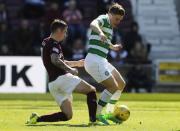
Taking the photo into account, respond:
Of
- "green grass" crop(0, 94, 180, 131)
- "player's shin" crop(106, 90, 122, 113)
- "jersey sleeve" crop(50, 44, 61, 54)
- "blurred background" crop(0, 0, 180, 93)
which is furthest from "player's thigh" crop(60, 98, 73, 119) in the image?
"blurred background" crop(0, 0, 180, 93)

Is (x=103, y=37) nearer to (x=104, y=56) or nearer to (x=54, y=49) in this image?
(x=54, y=49)

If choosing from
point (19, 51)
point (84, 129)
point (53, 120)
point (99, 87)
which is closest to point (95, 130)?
point (84, 129)

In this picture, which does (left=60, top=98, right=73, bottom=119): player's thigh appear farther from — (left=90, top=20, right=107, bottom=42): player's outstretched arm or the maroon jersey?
(left=90, top=20, right=107, bottom=42): player's outstretched arm

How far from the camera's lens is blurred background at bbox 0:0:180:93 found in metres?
27.5

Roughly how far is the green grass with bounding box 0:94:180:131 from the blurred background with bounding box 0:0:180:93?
363 cm

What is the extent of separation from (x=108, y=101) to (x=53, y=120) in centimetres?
119

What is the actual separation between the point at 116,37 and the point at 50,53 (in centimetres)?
1581

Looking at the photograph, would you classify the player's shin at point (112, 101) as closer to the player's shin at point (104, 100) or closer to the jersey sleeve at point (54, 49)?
the player's shin at point (104, 100)

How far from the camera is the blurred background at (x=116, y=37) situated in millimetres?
27500

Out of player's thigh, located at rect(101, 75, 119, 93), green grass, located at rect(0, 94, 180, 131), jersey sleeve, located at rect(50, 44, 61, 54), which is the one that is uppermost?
jersey sleeve, located at rect(50, 44, 61, 54)

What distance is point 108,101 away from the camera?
45.7 feet

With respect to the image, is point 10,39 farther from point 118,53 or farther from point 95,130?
point 95,130

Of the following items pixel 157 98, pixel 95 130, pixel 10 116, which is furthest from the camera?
pixel 157 98

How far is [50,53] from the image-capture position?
13.2 metres
